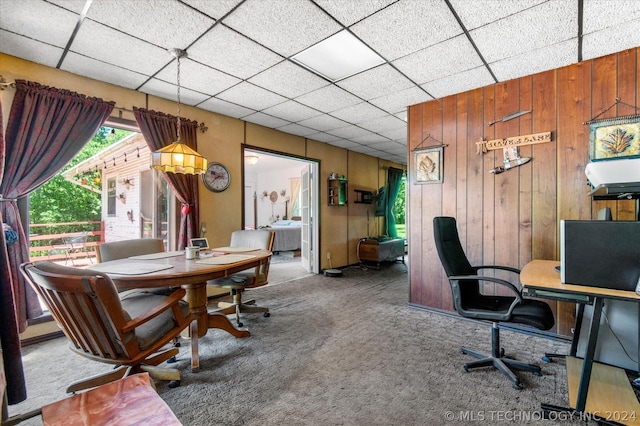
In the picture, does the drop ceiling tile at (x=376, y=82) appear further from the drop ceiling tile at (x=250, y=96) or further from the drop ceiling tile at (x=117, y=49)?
the drop ceiling tile at (x=117, y=49)

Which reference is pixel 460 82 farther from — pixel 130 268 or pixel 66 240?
pixel 66 240

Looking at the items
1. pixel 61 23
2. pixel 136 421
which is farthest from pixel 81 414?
pixel 61 23

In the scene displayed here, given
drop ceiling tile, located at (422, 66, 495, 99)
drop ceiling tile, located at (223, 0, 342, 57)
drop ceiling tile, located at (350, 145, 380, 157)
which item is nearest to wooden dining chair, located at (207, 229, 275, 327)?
drop ceiling tile, located at (223, 0, 342, 57)

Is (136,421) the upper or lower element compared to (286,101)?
lower

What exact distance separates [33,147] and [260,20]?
2.35 meters

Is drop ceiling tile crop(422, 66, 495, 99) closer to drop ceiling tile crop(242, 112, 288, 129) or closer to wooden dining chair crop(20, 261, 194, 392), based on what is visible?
drop ceiling tile crop(242, 112, 288, 129)

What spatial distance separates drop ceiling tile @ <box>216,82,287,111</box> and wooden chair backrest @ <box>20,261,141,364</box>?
8.10 ft

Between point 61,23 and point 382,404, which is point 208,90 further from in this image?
point 382,404

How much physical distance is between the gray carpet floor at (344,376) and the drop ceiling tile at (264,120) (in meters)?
2.75

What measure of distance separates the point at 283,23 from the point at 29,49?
7.31ft

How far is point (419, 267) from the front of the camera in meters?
3.62

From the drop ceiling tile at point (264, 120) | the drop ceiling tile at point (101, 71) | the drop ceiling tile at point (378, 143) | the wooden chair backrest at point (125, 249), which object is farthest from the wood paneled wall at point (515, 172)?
the drop ceiling tile at point (101, 71)

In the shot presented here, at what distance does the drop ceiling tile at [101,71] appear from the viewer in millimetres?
2627

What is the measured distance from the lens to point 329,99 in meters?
3.60
